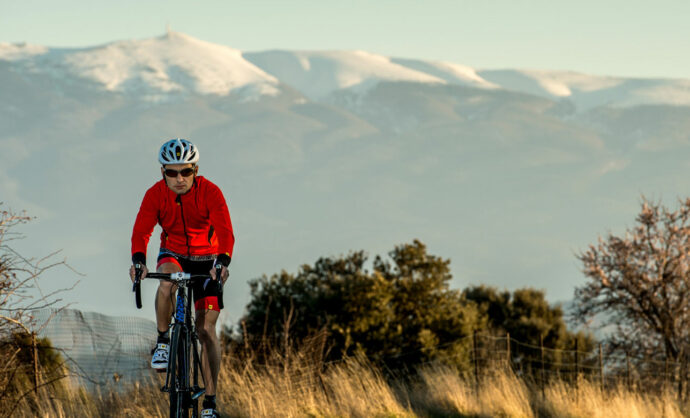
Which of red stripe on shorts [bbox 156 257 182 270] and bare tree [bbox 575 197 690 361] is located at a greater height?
bare tree [bbox 575 197 690 361]

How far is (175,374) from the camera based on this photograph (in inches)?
321

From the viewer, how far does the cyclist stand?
8.13 metres

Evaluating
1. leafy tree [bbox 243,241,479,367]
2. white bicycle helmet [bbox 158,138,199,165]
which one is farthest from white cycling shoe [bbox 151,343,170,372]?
leafy tree [bbox 243,241,479,367]

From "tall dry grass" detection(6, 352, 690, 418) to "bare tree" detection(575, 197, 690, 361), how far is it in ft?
32.7

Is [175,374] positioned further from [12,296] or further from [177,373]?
[12,296]

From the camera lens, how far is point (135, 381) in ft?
37.9

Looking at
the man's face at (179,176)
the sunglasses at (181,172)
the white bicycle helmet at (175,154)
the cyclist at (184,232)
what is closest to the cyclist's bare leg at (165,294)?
the cyclist at (184,232)

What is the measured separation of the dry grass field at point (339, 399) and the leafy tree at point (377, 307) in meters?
15.3

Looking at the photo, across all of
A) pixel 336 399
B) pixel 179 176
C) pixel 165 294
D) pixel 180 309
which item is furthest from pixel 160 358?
pixel 336 399

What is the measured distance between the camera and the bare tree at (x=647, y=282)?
90.3 feet

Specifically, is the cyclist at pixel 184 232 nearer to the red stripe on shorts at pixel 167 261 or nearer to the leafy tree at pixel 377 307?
the red stripe on shorts at pixel 167 261

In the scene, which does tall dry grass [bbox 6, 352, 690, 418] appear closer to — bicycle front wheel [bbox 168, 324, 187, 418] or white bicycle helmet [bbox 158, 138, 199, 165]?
bicycle front wheel [bbox 168, 324, 187, 418]

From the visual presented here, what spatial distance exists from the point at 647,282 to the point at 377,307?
11.1m

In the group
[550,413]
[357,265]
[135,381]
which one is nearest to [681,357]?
[550,413]
